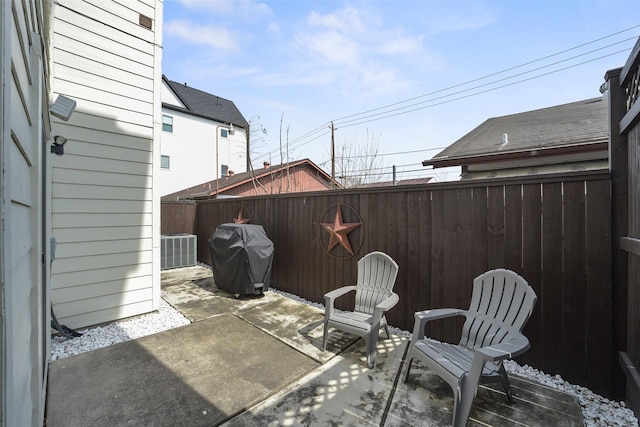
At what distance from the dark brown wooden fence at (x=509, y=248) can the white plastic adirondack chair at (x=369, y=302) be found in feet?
1.06

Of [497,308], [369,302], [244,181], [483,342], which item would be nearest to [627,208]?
[497,308]

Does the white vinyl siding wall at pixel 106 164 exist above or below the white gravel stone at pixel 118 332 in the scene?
above

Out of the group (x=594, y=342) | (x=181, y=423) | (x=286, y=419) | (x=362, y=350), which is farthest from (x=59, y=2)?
(x=594, y=342)

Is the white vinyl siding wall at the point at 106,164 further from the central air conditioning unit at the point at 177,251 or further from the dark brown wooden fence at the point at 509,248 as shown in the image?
the central air conditioning unit at the point at 177,251

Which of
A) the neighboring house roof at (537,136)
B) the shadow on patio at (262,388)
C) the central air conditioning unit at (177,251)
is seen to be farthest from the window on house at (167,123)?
the shadow on patio at (262,388)

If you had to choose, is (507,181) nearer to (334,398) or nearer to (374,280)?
(374,280)

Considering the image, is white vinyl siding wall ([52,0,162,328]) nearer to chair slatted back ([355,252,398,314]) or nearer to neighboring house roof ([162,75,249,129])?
chair slatted back ([355,252,398,314])

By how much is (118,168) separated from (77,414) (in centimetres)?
260

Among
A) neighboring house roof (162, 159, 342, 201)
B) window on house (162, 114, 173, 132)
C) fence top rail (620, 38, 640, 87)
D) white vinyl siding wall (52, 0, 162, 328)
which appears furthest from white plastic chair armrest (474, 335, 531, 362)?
window on house (162, 114, 173, 132)

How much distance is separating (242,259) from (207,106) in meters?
16.4

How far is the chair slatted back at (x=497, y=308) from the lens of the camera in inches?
85.1

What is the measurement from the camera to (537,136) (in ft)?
20.5

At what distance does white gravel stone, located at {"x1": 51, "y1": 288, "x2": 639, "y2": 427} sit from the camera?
1959 mm

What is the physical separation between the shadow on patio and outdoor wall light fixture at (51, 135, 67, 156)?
82.6 inches
